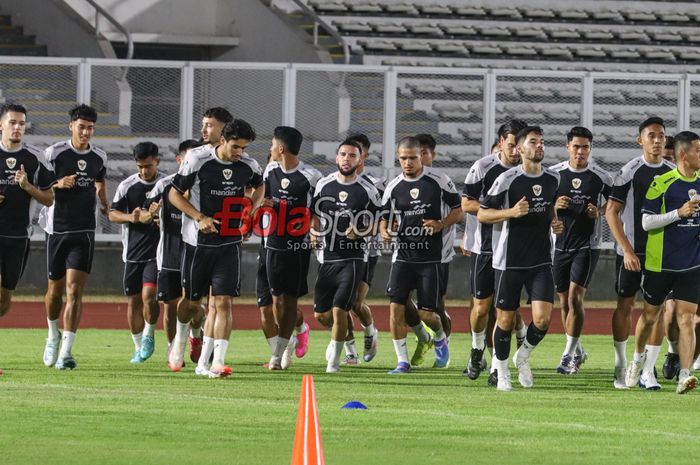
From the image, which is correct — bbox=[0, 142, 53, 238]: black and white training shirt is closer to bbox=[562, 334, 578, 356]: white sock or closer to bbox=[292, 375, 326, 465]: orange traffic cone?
bbox=[562, 334, 578, 356]: white sock

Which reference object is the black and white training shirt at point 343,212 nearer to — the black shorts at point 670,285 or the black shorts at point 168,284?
the black shorts at point 168,284

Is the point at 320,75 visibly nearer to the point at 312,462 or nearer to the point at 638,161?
the point at 638,161

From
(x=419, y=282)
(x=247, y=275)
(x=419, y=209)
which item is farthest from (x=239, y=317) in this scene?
(x=419, y=209)

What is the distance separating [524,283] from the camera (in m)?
12.7

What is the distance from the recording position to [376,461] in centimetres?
853

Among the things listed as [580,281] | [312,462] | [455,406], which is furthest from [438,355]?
[312,462]

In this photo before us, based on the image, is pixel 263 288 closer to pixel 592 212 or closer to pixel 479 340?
pixel 479 340

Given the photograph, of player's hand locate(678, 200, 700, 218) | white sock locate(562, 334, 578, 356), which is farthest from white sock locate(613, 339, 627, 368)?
player's hand locate(678, 200, 700, 218)

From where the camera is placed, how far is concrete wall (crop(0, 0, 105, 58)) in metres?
28.4

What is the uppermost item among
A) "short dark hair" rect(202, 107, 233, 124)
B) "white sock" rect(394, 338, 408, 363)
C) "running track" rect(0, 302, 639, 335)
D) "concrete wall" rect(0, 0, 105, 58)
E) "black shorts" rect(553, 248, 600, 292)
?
"concrete wall" rect(0, 0, 105, 58)

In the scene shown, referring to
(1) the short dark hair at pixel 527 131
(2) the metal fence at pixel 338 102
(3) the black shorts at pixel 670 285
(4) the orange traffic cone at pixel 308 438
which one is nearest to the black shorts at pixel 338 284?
(1) the short dark hair at pixel 527 131

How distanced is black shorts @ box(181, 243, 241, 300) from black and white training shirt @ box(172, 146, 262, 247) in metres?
0.07

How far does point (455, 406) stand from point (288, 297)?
3.25 metres

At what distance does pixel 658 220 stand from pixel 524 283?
1.24 m
